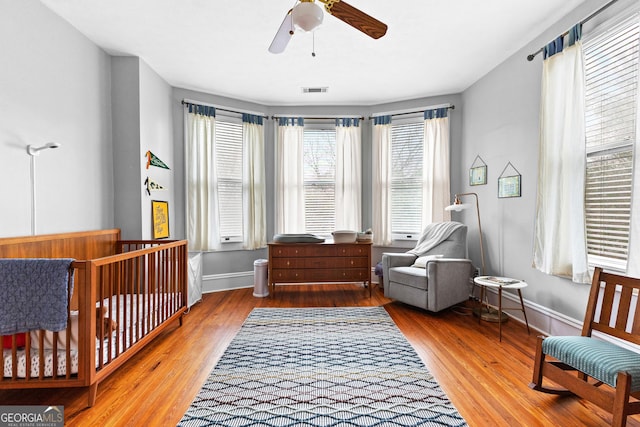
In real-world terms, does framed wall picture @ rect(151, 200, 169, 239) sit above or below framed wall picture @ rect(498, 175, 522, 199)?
below

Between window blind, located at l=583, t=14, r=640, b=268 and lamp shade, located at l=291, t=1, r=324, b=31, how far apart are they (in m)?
2.07

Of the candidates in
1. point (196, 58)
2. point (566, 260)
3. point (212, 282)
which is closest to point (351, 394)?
point (566, 260)

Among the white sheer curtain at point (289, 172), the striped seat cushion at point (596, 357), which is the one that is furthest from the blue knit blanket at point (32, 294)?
the white sheer curtain at point (289, 172)

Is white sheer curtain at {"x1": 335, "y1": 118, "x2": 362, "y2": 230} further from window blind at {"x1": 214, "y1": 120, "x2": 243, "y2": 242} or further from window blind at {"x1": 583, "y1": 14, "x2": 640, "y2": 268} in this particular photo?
window blind at {"x1": 583, "y1": 14, "x2": 640, "y2": 268}

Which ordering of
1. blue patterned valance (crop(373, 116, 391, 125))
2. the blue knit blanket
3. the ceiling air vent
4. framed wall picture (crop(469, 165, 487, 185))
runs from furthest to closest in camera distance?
blue patterned valance (crop(373, 116, 391, 125)) < the ceiling air vent < framed wall picture (crop(469, 165, 487, 185)) < the blue knit blanket

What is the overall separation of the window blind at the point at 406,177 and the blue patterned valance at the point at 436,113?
0.47 feet

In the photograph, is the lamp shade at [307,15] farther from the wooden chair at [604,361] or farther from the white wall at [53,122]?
the wooden chair at [604,361]

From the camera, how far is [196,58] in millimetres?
3387

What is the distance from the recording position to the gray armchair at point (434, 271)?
131 inches

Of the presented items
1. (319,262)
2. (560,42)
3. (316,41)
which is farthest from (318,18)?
(319,262)

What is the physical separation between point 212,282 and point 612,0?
473 cm

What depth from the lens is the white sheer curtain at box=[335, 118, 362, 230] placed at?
189 inches

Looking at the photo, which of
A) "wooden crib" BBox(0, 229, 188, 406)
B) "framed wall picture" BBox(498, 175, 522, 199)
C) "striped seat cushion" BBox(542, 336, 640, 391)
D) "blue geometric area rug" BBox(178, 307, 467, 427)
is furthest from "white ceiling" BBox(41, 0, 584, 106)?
"blue geometric area rug" BBox(178, 307, 467, 427)

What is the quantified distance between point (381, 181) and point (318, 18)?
10.6ft
